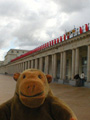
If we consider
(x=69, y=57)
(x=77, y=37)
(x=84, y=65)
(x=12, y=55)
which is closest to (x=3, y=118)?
(x=77, y=37)

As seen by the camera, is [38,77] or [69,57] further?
[69,57]

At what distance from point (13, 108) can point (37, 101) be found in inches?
26.6

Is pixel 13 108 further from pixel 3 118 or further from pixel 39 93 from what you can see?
pixel 39 93

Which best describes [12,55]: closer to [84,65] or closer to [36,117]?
[84,65]

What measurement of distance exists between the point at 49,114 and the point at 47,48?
96.5ft

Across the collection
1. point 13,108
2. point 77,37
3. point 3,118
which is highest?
point 77,37

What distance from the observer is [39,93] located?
9.59 ft

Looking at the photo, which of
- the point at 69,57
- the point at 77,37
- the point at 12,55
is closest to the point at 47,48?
the point at 69,57

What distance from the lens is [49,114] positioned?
126 inches

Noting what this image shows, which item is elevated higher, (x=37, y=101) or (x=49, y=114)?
(x=37, y=101)

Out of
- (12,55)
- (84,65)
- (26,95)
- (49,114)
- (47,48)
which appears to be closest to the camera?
(26,95)

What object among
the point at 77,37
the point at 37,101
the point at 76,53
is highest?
the point at 77,37

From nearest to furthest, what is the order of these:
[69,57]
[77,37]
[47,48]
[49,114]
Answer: [49,114] → [77,37] → [47,48] → [69,57]

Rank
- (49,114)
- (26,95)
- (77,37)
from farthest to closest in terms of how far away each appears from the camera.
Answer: (77,37) < (49,114) < (26,95)
